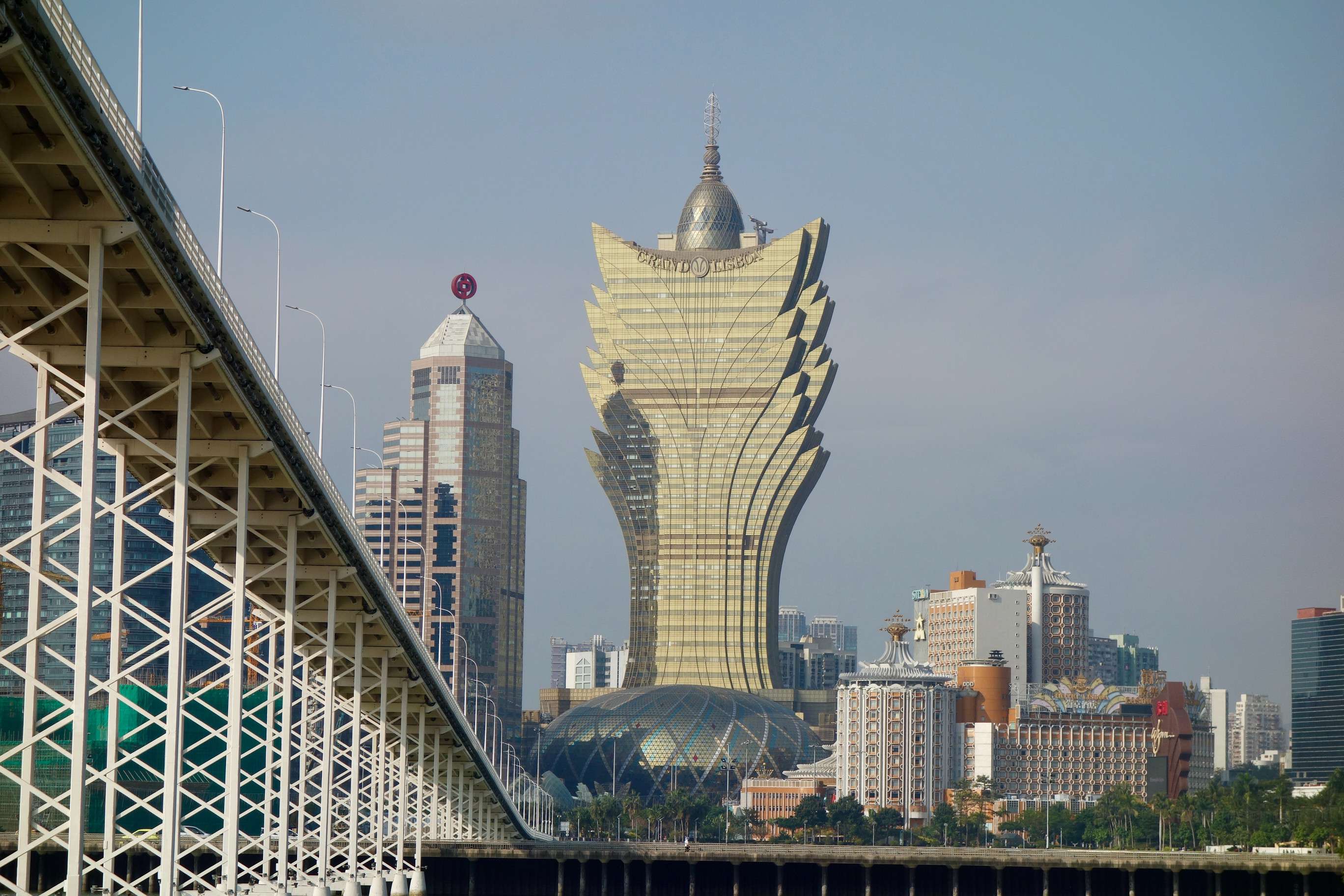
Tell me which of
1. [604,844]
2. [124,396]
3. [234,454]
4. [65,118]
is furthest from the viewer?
[604,844]

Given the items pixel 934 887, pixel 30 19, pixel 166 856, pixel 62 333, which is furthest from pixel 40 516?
pixel 934 887

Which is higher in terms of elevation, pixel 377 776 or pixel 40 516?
pixel 40 516

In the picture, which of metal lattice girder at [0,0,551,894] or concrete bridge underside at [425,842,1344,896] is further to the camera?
concrete bridge underside at [425,842,1344,896]

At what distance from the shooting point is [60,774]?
137m

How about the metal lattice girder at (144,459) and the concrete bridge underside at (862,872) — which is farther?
the concrete bridge underside at (862,872)

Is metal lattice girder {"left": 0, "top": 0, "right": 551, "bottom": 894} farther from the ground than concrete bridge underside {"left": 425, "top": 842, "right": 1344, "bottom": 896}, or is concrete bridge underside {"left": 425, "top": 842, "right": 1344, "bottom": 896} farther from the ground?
metal lattice girder {"left": 0, "top": 0, "right": 551, "bottom": 894}

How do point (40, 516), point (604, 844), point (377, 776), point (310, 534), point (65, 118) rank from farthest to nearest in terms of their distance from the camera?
point (604, 844) → point (377, 776) → point (310, 534) → point (40, 516) → point (65, 118)

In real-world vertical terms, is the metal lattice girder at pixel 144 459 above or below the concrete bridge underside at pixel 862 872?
above

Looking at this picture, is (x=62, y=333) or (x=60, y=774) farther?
(x=60, y=774)

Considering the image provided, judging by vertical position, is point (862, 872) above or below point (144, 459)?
below

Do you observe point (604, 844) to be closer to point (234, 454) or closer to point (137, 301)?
point (234, 454)

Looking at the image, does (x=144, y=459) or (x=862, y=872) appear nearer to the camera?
(x=144, y=459)

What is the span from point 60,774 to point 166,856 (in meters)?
95.9

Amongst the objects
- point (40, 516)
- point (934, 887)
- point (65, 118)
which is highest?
point (65, 118)
